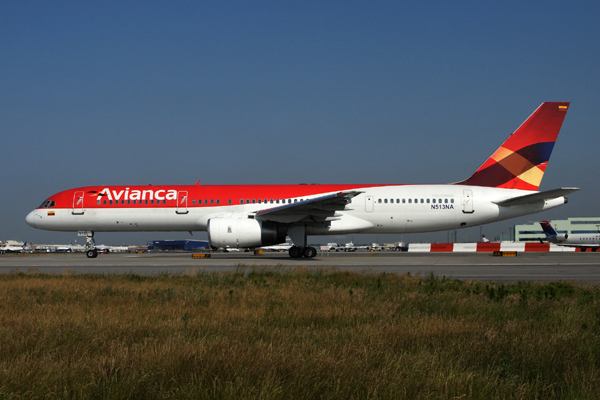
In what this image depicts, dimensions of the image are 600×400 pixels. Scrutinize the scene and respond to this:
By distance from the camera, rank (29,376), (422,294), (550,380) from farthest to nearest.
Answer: (422,294) < (550,380) < (29,376)

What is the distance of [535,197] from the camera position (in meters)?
23.5

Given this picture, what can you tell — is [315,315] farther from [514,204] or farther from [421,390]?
[514,204]

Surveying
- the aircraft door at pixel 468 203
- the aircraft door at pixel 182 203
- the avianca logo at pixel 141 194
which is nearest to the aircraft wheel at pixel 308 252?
the aircraft door at pixel 182 203

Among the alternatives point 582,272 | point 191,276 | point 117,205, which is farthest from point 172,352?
point 117,205

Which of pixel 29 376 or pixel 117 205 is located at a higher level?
pixel 117 205

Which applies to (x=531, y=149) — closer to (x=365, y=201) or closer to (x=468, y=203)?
A: (x=468, y=203)

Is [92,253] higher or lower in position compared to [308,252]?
lower

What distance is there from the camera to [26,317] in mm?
6105

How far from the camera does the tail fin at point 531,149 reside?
25.5m

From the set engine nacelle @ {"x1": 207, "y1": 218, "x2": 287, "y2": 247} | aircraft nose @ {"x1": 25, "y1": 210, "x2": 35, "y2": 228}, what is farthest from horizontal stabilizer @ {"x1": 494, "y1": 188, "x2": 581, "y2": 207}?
aircraft nose @ {"x1": 25, "y1": 210, "x2": 35, "y2": 228}

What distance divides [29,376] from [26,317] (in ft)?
10.2

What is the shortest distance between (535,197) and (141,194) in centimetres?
2019

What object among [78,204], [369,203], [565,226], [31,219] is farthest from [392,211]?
[565,226]

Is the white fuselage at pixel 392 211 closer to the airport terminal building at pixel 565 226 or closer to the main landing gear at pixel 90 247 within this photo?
the main landing gear at pixel 90 247
